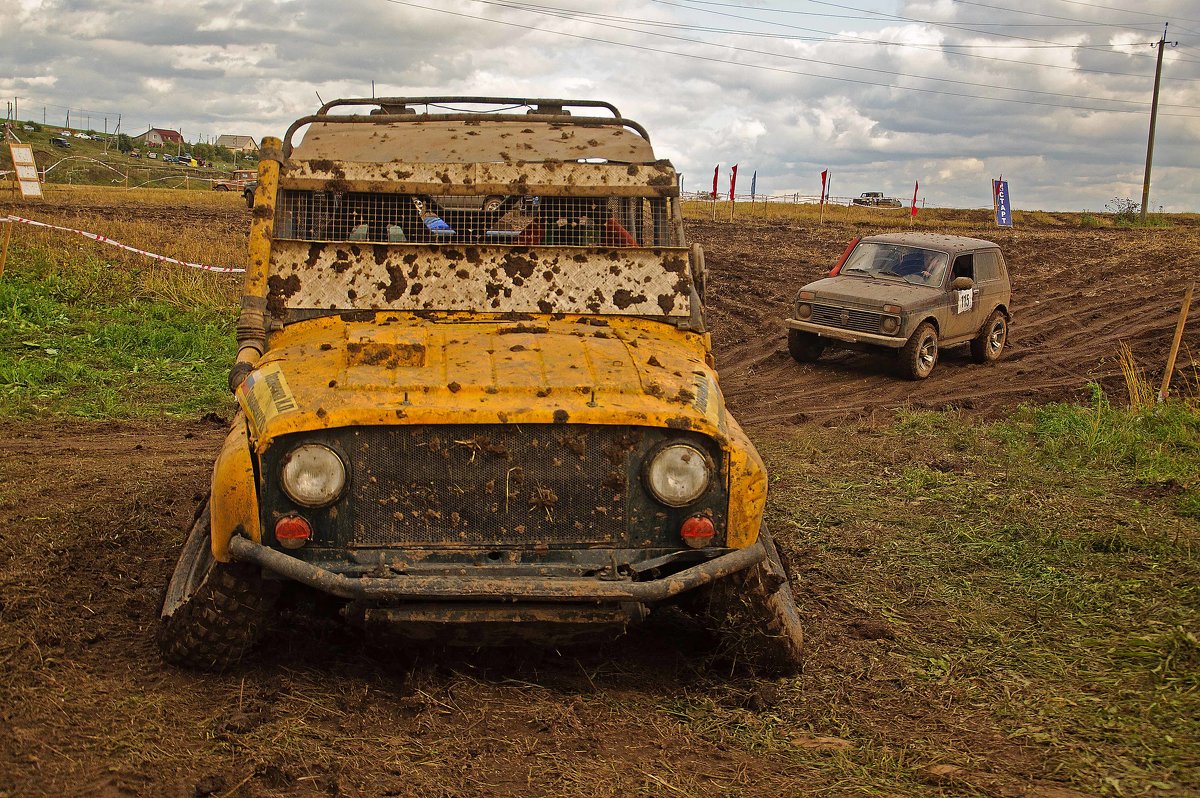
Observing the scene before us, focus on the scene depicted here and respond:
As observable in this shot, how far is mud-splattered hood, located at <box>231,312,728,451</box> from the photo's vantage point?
3.97m

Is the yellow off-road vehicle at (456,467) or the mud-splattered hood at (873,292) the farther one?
the mud-splattered hood at (873,292)

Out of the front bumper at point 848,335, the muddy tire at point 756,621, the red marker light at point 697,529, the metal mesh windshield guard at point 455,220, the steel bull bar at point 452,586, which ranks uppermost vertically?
the metal mesh windshield guard at point 455,220

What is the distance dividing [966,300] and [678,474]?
12336 mm

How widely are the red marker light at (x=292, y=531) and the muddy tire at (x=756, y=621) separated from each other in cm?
155

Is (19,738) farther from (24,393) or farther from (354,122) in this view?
(24,393)

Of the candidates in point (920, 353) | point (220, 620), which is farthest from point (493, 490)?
point (920, 353)

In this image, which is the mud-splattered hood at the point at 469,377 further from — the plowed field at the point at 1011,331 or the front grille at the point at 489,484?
the plowed field at the point at 1011,331

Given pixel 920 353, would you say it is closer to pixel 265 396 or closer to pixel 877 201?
pixel 265 396

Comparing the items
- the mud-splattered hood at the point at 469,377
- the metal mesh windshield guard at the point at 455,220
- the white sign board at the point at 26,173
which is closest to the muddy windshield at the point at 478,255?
the metal mesh windshield guard at the point at 455,220

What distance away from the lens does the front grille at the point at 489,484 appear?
13.1ft

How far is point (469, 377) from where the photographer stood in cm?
423

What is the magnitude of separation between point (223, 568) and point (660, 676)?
1784mm

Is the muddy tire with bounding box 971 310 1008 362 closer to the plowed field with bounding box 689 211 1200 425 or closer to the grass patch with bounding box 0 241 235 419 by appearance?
the plowed field with bounding box 689 211 1200 425

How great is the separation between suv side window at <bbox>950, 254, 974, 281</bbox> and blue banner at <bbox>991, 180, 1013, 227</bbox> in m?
25.6
